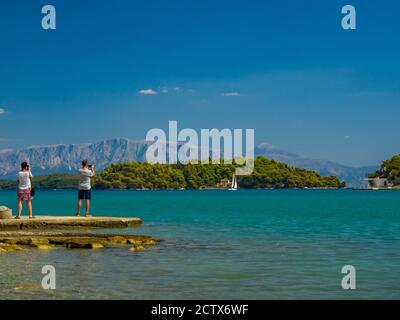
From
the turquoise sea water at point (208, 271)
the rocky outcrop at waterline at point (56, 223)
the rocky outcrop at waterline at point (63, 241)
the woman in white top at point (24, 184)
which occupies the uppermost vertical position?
the woman in white top at point (24, 184)

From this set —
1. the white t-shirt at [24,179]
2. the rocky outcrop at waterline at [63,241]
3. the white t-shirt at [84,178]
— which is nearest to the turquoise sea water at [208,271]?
the rocky outcrop at waterline at [63,241]

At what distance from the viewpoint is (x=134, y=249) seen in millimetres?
27547

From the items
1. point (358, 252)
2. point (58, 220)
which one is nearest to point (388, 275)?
point (358, 252)

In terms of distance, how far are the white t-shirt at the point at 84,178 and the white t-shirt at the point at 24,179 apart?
2657 millimetres

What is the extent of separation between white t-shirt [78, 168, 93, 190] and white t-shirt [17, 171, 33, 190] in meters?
2.66

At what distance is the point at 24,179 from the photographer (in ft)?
104

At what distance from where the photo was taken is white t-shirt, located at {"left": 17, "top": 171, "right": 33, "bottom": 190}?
103 ft

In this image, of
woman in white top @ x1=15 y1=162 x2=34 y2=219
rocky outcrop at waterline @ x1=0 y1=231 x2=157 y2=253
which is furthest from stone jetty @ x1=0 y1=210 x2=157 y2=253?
woman in white top @ x1=15 y1=162 x2=34 y2=219

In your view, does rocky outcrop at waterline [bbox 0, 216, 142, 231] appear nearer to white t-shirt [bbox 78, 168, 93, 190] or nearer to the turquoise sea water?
white t-shirt [bbox 78, 168, 93, 190]

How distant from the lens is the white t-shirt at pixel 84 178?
32.9m

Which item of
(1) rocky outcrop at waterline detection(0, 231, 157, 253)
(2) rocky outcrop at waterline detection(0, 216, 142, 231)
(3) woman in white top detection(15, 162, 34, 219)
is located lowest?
(1) rocky outcrop at waterline detection(0, 231, 157, 253)

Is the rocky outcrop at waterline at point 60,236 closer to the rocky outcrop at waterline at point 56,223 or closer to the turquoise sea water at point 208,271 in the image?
the rocky outcrop at waterline at point 56,223

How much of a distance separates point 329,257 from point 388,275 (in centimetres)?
532
